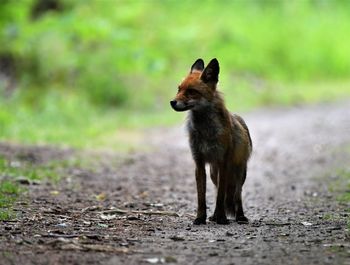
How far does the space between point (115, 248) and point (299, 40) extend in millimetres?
30294

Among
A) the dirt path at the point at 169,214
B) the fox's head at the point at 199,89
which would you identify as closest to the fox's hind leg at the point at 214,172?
the dirt path at the point at 169,214

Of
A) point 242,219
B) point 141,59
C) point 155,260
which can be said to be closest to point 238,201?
point 242,219

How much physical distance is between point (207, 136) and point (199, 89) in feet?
1.85

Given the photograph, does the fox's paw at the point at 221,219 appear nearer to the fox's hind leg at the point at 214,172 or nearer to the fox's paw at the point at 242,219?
the fox's paw at the point at 242,219

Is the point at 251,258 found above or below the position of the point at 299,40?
below

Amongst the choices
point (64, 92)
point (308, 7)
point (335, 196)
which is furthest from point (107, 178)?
point (308, 7)

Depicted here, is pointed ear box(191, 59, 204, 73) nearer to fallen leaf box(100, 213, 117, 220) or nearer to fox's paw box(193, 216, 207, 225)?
fox's paw box(193, 216, 207, 225)

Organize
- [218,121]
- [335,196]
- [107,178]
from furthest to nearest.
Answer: [107,178]
[335,196]
[218,121]

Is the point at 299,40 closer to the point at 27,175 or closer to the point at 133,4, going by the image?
the point at 133,4

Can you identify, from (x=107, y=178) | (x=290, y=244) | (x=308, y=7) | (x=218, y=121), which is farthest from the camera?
(x=308, y=7)

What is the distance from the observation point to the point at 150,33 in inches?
1124

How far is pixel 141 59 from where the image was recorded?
75.5 feet

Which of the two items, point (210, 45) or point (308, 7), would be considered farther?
point (308, 7)

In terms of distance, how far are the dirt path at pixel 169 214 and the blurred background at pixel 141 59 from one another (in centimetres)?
347
